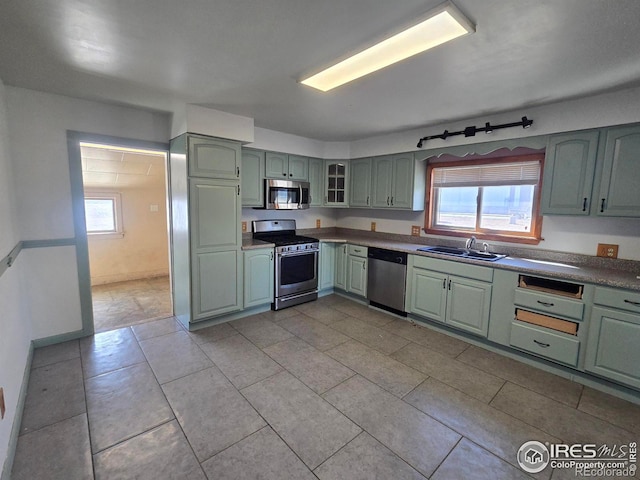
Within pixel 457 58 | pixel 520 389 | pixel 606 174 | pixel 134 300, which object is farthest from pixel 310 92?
pixel 134 300

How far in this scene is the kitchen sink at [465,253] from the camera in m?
3.12

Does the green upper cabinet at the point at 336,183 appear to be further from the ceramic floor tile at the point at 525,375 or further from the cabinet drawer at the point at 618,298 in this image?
the cabinet drawer at the point at 618,298

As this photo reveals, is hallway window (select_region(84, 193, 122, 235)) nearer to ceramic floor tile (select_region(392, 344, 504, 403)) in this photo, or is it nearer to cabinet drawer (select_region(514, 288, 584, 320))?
ceramic floor tile (select_region(392, 344, 504, 403))

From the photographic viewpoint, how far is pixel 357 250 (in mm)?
4215

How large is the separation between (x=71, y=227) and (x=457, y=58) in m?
3.71

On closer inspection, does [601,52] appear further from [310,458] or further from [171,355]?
[171,355]

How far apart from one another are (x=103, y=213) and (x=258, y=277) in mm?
3366

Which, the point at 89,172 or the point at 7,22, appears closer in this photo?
the point at 7,22

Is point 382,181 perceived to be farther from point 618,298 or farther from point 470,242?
point 618,298

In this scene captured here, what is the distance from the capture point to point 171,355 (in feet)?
9.11

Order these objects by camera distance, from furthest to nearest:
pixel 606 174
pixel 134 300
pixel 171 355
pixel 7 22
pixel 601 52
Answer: pixel 134 300 < pixel 171 355 < pixel 606 174 < pixel 601 52 < pixel 7 22

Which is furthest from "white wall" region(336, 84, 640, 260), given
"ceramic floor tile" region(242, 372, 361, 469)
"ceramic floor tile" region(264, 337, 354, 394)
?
"ceramic floor tile" region(242, 372, 361, 469)

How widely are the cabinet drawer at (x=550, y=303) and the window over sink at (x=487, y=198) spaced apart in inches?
29.2

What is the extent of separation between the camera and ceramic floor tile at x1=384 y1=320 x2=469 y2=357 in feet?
9.81
